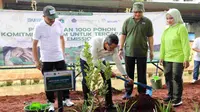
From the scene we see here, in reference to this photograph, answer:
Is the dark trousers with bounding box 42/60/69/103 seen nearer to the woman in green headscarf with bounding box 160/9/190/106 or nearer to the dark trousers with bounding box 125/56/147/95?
the dark trousers with bounding box 125/56/147/95

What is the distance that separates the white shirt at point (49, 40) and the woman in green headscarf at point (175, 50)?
1.65m

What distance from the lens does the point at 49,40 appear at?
17.3 feet

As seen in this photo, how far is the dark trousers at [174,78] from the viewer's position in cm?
550

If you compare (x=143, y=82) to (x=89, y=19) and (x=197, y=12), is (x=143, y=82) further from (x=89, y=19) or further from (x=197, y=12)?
(x=197, y=12)

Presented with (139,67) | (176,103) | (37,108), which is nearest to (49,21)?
(37,108)

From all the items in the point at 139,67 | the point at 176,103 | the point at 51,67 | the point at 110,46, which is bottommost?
the point at 176,103

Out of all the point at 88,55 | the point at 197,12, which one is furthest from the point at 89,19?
the point at 197,12

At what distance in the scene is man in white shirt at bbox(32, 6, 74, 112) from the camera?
513 centimetres

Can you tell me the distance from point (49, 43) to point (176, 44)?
1.88 m

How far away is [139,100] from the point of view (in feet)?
16.5

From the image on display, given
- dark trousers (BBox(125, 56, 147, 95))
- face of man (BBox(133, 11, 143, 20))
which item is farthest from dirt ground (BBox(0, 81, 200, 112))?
face of man (BBox(133, 11, 143, 20))

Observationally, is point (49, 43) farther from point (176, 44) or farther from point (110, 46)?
point (176, 44)

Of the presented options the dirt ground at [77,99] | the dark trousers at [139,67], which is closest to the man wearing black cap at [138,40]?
the dark trousers at [139,67]

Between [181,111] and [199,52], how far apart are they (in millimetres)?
4269
